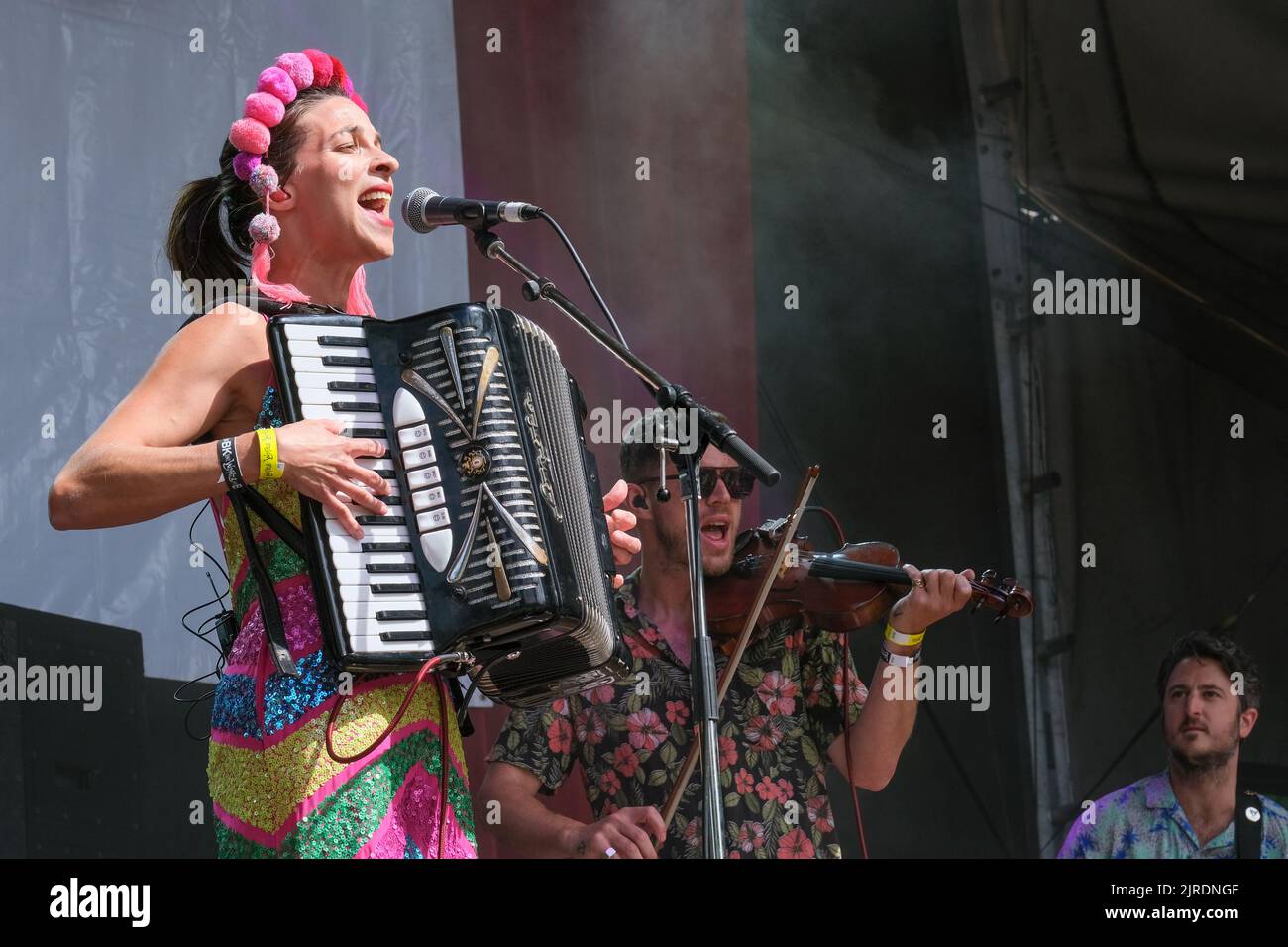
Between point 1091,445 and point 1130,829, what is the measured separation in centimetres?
104

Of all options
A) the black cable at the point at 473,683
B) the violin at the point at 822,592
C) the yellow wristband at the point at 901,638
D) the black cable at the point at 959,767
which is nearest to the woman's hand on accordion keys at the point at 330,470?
the black cable at the point at 473,683

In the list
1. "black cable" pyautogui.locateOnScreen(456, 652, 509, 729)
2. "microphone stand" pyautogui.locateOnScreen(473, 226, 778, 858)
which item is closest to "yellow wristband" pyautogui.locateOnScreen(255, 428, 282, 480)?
"black cable" pyautogui.locateOnScreen(456, 652, 509, 729)

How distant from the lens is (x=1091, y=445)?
14.2 ft

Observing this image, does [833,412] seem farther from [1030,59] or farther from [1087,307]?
[1030,59]

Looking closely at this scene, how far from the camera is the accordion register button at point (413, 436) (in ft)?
7.52

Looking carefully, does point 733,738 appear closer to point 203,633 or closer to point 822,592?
point 822,592

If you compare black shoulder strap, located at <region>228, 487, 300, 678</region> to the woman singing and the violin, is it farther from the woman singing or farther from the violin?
the violin

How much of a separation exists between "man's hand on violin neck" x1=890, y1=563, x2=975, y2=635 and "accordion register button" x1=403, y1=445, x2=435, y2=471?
4.79 feet

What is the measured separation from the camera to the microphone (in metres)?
2.60

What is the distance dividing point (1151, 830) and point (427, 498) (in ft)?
7.38

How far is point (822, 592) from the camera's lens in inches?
139

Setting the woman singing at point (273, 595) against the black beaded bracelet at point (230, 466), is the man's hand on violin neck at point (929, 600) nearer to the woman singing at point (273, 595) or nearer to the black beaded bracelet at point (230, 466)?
the woman singing at point (273, 595)

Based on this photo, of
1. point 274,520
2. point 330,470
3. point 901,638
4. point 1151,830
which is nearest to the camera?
point 330,470

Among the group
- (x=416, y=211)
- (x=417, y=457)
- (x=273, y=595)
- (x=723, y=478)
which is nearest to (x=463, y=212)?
(x=416, y=211)
